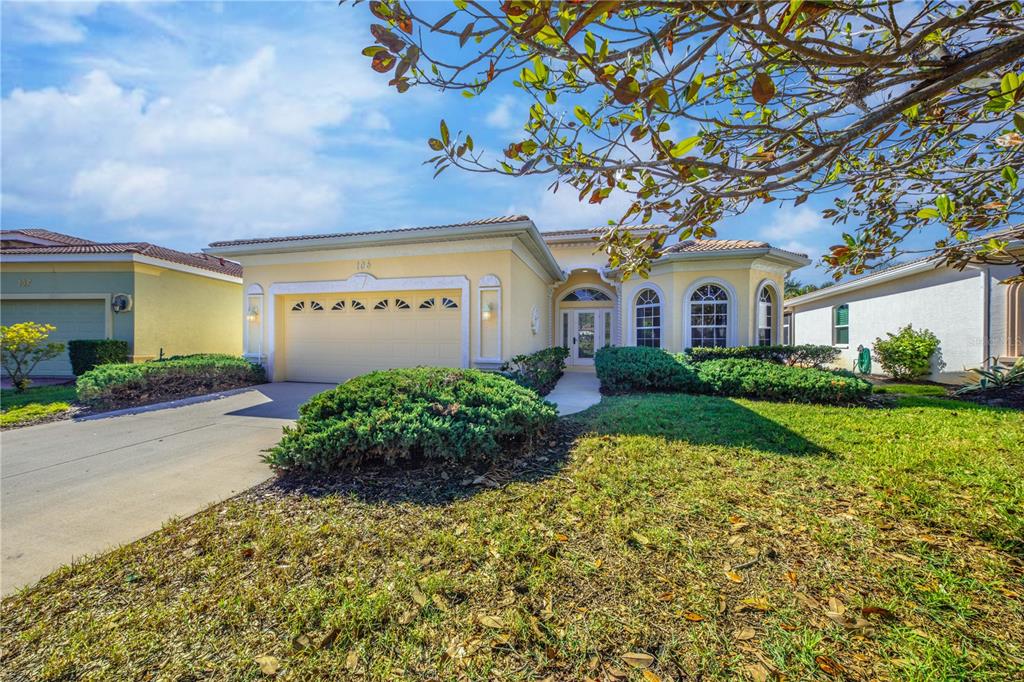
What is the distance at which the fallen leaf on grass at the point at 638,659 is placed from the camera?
179 cm

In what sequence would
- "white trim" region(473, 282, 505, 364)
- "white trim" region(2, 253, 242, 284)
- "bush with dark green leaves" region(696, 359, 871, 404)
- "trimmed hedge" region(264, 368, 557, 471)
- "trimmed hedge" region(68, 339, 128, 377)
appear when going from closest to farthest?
"trimmed hedge" region(264, 368, 557, 471) < "bush with dark green leaves" region(696, 359, 871, 404) < "white trim" region(473, 282, 505, 364) < "trimmed hedge" region(68, 339, 128, 377) < "white trim" region(2, 253, 242, 284)

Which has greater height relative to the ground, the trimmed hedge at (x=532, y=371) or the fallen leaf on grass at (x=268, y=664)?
the trimmed hedge at (x=532, y=371)

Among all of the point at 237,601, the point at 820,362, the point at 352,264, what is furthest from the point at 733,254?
the point at 237,601

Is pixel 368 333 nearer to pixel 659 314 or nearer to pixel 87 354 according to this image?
pixel 87 354

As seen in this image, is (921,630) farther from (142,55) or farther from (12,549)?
(142,55)

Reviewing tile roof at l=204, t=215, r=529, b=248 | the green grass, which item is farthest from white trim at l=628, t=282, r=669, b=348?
tile roof at l=204, t=215, r=529, b=248

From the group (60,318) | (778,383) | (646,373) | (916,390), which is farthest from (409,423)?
(60,318)

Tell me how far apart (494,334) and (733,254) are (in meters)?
A: 7.49

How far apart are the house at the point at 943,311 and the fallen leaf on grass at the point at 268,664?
35.5ft

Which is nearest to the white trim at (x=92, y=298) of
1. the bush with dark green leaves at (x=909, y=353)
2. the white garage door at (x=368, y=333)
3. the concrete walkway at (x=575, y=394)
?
the white garage door at (x=368, y=333)

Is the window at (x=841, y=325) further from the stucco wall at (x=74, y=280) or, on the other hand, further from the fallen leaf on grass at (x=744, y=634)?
the stucco wall at (x=74, y=280)

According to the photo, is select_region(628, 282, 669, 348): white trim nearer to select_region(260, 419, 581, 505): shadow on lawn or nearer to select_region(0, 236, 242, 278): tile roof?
select_region(260, 419, 581, 505): shadow on lawn

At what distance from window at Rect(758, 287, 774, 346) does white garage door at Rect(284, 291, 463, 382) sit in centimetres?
902

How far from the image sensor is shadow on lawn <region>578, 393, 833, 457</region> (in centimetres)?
480
